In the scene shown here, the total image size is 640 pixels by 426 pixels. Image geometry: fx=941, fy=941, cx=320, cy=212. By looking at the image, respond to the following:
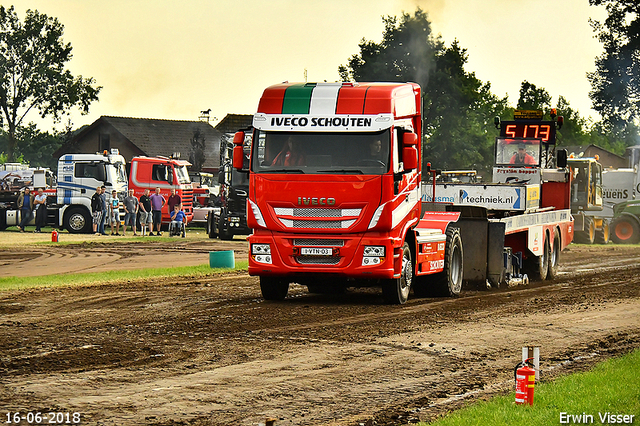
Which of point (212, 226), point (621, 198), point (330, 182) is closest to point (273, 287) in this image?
point (330, 182)

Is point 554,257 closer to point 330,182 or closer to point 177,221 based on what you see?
point 330,182

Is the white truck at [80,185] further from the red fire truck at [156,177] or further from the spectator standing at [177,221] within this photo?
the spectator standing at [177,221]

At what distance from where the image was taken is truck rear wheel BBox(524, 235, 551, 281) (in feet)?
66.3

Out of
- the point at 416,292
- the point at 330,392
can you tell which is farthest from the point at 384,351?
the point at 416,292

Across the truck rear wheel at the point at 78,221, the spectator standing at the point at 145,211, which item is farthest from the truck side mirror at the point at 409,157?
the truck rear wheel at the point at 78,221

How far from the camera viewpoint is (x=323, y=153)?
14.1 m

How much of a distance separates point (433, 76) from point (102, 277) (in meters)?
53.7

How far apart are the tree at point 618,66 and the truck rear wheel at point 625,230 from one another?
2748 cm

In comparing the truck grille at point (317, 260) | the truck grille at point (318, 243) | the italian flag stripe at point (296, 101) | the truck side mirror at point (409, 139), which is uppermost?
the italian flag stripe at point (296, 101)

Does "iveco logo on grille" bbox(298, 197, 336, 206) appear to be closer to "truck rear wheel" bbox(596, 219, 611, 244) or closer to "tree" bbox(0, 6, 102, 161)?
"truck rear wheel" bbox(596, 219, 611, 244)

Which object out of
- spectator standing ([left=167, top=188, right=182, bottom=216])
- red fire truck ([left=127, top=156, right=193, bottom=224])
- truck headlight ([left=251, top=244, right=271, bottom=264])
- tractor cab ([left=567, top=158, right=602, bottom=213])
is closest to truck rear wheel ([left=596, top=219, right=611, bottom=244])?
tractor cab ([left=567, top=158, right=602, bottom=213])

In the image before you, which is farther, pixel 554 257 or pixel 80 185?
pixel 80 185

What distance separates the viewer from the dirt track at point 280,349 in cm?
764

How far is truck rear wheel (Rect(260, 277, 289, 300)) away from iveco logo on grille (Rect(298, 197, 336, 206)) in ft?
6.47
